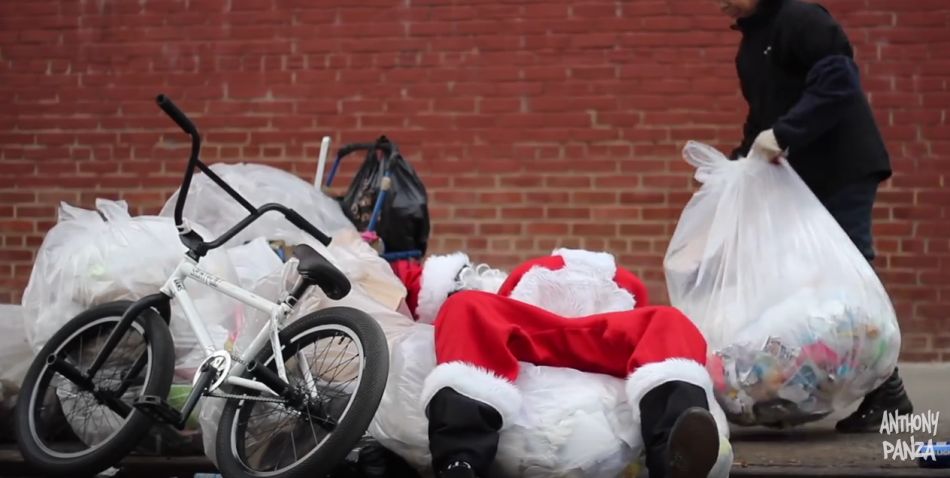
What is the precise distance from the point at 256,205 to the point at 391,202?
569 mm

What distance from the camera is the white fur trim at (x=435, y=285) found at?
4520 mm

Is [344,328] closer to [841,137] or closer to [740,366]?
[740,366]

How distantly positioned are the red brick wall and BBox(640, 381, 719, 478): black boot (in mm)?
2809

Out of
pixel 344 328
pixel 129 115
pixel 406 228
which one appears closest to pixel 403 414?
pixel 344 328

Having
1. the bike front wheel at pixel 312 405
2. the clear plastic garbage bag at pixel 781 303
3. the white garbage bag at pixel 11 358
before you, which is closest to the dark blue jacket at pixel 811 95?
the clear plastic garbage bag at pixel 781 303

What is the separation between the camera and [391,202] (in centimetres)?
527

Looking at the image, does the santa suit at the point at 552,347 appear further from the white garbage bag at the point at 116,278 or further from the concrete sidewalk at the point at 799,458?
the white garbage bag at the point at 116,278

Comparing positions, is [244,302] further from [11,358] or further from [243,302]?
[11,358]

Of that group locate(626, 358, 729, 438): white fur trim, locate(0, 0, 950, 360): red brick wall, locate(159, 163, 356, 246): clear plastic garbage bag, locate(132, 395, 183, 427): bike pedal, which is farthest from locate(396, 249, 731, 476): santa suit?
locate(0, 0, 950, 360): red brick wall

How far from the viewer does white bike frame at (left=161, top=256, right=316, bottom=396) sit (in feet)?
13.1

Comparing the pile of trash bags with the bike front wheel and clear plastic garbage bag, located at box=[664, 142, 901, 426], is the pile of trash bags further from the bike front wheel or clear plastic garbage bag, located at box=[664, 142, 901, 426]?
clear plastic garbage bag, located at box=[664, 142, 901, 426]

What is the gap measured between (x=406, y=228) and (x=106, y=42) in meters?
2.48

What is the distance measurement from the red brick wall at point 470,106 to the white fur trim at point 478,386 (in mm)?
2819

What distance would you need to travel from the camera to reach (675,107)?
6.42 meters
